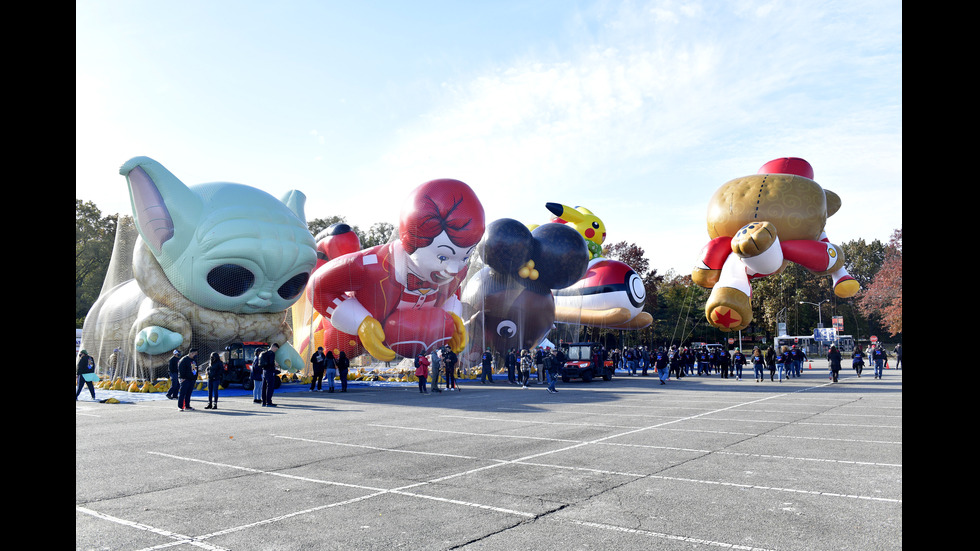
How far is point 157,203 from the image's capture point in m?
19.4

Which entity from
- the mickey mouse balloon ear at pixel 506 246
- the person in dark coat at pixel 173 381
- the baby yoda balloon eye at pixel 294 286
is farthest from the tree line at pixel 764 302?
the person in dark coat at pixel 173 381

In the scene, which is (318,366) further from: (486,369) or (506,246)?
(506,246)

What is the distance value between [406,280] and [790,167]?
18.7 metres

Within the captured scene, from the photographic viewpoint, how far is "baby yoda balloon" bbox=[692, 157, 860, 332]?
84.9ft

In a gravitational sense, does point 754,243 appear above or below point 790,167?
below

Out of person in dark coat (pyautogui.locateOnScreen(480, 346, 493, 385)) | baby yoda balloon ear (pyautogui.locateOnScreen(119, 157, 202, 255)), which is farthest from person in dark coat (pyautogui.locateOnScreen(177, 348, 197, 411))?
person in dark coat (pyautogui.locateOnScreen(480, 346, 493, 385))

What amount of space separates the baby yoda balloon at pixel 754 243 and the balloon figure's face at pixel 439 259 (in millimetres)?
10960

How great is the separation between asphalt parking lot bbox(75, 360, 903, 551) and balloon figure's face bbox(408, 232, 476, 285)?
9114 millimetres

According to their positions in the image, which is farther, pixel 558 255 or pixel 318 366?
pixel 558 255

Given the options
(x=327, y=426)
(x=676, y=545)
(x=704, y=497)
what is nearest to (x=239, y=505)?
(x=676, y=545)

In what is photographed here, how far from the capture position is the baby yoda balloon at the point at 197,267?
63.8 ft

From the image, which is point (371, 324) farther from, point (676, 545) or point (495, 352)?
point (676, 545)

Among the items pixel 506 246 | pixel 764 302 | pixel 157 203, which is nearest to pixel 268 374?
pixel 157 203

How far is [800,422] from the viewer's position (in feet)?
38.9
